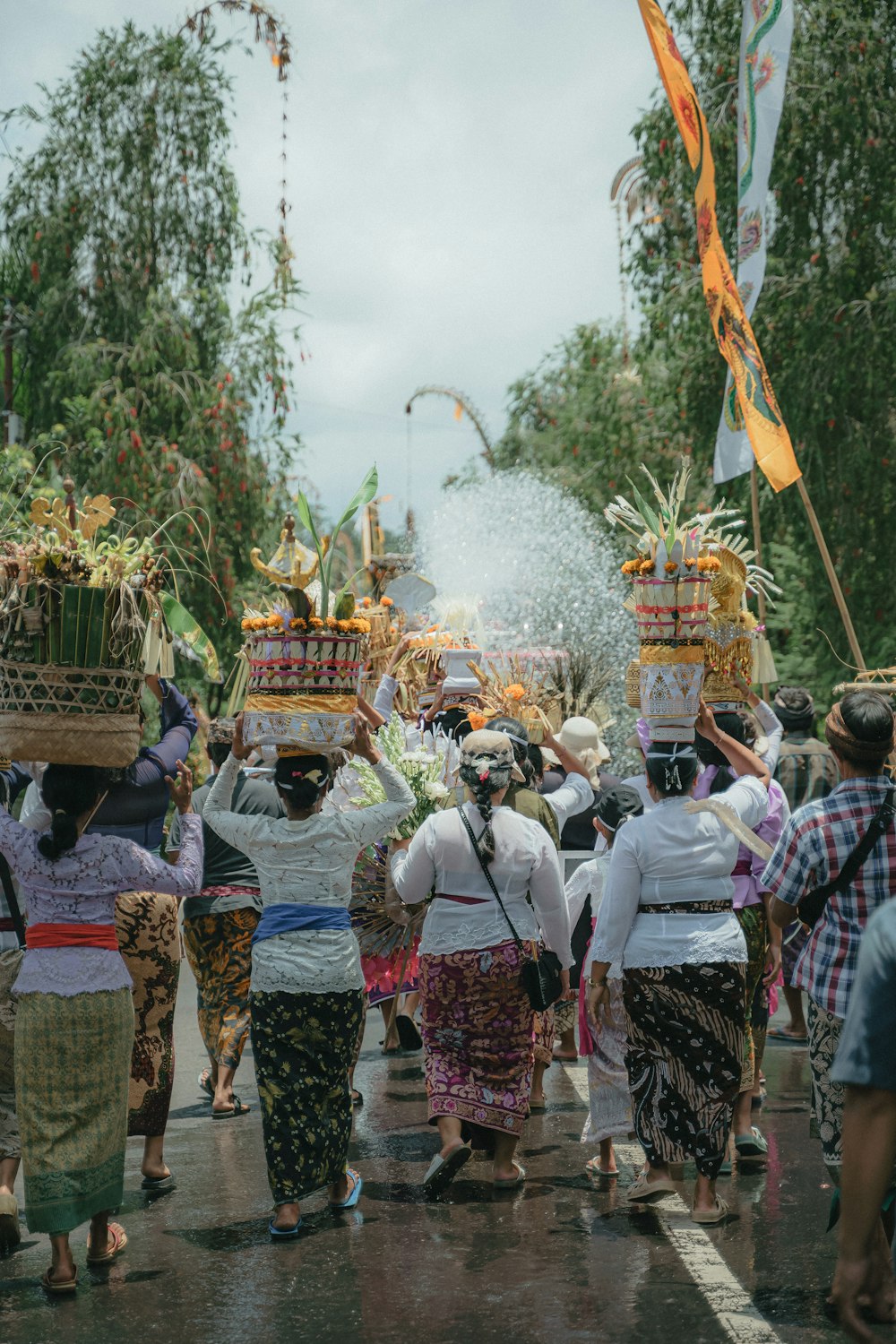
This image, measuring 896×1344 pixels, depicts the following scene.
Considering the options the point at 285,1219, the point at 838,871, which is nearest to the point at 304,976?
the point at 285,1219

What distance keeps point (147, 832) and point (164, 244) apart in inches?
651

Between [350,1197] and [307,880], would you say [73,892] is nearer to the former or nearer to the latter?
[307,880]

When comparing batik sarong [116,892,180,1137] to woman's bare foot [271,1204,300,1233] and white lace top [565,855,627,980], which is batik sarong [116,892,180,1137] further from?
white lace top [565,855,627,980]

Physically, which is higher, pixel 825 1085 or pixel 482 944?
pixel 482 944

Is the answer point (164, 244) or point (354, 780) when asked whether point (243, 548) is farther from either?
point (354, 780)

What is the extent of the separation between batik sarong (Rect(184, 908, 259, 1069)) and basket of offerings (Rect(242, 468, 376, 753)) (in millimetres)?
2347

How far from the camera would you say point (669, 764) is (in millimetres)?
6266

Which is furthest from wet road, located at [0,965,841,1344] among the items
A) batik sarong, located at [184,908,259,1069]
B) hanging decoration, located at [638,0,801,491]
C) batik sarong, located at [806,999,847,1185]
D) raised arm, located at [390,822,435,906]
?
hanging decoration, located at [638,0,801,491]

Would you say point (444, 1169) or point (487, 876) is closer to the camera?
point (444, 1169)

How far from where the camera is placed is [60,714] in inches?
215

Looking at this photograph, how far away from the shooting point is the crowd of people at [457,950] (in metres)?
5.36

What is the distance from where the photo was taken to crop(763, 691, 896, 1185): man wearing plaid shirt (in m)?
5.20

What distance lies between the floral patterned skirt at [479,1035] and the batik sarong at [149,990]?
43.4 inches

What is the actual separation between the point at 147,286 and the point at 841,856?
59.1 feet
